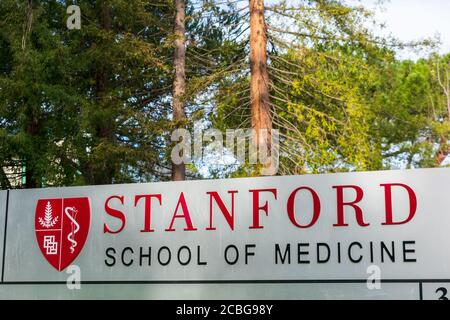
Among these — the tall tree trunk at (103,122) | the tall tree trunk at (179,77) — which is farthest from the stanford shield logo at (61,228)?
the tall tree trunk at (103,122)

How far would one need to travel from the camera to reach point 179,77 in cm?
1472

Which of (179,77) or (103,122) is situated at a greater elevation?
(179,77)

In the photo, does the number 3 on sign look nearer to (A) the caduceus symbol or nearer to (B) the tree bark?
(A) the caduceus symbol

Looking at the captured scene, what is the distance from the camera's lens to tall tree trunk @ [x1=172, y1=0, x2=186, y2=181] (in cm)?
1422

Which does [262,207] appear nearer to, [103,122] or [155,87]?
[103,122]

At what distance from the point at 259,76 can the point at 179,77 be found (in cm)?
249

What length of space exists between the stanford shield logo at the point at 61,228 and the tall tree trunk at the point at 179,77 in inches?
306

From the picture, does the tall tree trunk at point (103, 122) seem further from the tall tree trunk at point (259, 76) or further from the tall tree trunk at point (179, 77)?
the tall tree trunk at point (259, 76)

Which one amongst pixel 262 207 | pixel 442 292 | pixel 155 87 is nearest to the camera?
pixel 442 292

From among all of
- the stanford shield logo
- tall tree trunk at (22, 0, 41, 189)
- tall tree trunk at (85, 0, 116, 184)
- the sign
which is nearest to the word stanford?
the sign

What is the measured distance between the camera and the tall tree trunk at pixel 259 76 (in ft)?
41.4

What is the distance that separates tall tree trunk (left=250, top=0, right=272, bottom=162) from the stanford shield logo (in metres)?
6.51

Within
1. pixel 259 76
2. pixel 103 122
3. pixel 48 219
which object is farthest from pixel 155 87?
pixel 48 219
